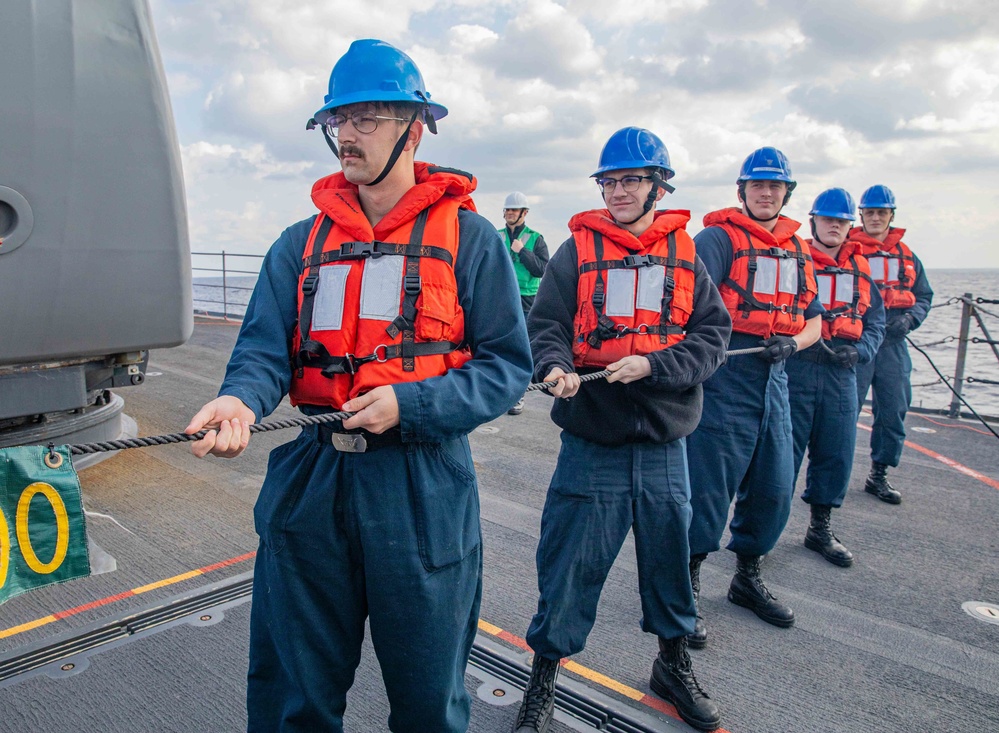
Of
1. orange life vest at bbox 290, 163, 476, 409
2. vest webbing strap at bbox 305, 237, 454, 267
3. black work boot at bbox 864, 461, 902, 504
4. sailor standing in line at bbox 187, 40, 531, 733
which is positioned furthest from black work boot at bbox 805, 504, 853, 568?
vest webbing strap at bbox 305, 237, 454, 267

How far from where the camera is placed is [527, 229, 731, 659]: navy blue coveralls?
282cm

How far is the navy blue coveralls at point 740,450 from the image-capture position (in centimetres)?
352

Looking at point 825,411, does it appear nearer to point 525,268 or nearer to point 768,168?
point 768,168

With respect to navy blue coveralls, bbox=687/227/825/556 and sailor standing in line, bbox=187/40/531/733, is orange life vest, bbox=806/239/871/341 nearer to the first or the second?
navy blue coveralls, bbox=687/227/825/556

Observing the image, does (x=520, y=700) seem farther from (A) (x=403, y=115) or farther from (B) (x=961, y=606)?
(B) (x=961, y=606)

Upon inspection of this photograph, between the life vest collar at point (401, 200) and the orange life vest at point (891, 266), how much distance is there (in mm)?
5228

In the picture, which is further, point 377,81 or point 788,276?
point 788,276

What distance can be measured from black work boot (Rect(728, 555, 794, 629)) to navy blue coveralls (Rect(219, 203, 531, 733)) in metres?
2.11

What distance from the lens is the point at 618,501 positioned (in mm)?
2842

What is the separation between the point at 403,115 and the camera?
211 cm

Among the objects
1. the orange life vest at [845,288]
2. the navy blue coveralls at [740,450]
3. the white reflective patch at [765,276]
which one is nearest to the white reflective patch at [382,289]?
the navy blue coveralls at [740,450]

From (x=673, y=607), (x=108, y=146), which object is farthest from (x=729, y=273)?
(x=108, y=146)

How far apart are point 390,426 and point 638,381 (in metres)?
1.32

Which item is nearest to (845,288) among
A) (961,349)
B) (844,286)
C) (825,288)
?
(844,286)
